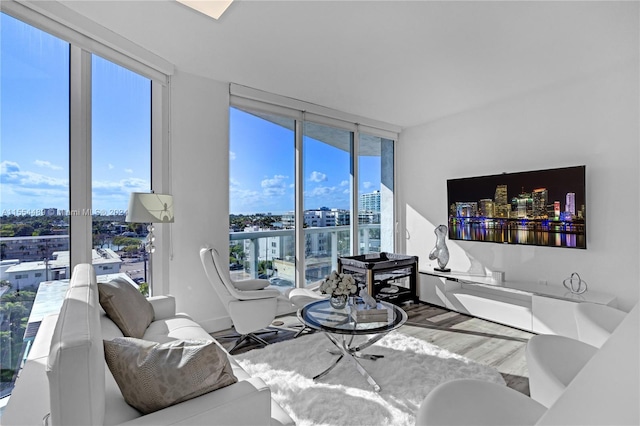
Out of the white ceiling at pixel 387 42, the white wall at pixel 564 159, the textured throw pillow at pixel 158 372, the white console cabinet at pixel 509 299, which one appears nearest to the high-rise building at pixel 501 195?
the white wall at pixel 564 159

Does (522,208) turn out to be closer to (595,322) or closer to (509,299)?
(509,299)

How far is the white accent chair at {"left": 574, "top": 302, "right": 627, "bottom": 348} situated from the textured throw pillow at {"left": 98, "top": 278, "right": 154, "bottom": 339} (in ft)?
8.43

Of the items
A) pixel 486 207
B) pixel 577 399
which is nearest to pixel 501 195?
pixel 486 207

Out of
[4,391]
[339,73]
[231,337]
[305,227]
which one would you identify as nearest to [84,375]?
[4,391]

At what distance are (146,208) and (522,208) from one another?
409cm

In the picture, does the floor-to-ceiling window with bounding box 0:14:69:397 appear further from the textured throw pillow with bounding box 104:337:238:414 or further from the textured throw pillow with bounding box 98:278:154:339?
the textured throw pillow with bounding box 104:337:238:414

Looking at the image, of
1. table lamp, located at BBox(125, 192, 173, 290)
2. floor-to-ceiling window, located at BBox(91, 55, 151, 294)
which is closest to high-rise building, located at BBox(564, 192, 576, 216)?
table lamp, located at BBox(125, 192, 173, 290)

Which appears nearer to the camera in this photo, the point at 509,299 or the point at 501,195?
the point at 509,299

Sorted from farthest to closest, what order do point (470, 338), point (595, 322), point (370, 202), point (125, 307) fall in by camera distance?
point (370, 202)
point (470, 338)
point (125, 307)
point (595, 322)

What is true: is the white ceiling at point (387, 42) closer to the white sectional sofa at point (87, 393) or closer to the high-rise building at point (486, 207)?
the high-rise building at point (486, 207)

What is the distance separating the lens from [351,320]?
8.32ft

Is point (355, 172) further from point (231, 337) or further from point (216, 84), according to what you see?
point (231, 337)

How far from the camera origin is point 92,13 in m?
2.41

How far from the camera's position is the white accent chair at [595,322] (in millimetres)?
1604
